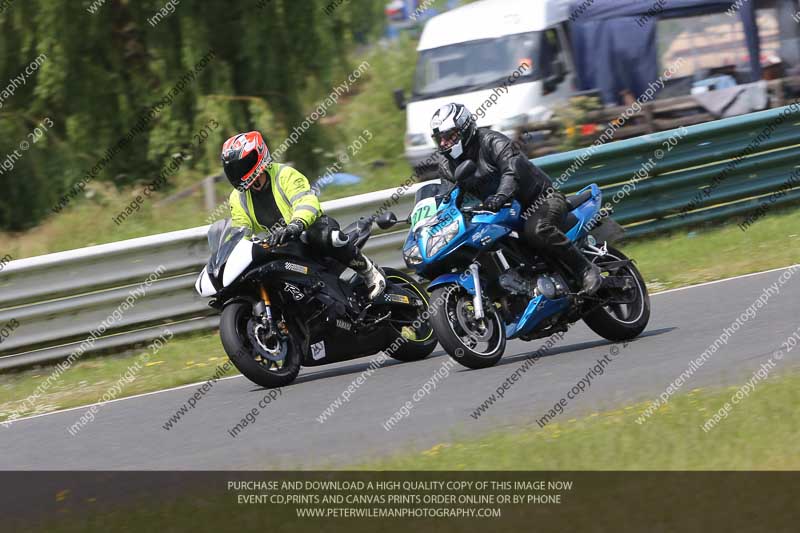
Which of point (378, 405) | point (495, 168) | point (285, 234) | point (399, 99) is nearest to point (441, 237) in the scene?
point (495, 168)

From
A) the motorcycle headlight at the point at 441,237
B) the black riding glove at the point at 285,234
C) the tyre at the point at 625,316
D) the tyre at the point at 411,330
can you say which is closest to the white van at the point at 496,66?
the tyre at the point at 411,330

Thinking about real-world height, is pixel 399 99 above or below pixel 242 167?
below

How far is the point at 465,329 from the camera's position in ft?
26.9

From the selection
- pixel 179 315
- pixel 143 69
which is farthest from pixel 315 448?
pixel 143 69

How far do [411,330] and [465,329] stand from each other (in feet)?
4.17

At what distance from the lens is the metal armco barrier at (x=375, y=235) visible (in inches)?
438

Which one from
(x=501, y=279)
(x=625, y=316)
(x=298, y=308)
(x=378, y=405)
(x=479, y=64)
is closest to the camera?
(x=378, y=405)

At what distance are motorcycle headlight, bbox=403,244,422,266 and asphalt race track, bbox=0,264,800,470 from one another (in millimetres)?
822

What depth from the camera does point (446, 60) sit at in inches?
800

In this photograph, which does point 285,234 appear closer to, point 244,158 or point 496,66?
point 244,158

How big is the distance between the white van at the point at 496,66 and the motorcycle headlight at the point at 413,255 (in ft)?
33.5
